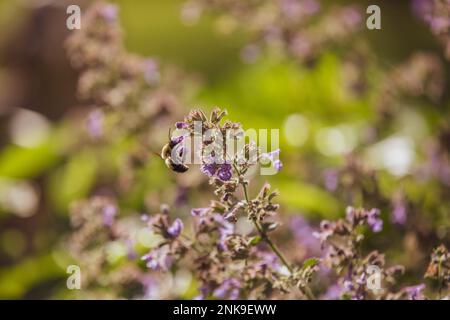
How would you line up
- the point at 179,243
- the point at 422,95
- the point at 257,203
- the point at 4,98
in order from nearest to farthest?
the point at 257,203, the point at 179,243, the point at 422,95, the point at 4,98

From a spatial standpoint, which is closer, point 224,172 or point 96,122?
point 224,172

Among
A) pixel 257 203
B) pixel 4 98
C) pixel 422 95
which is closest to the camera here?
pixel 257 203

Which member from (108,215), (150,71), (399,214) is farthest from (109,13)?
(399,214)

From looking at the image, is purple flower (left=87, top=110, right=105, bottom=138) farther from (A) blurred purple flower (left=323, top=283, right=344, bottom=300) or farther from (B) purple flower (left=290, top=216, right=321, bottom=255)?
(A) blurred purple flower (left=323, top=283, right=344, bottom=300)

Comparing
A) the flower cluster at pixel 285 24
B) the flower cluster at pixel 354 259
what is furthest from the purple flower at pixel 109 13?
the flower cluster at pixel 354 259

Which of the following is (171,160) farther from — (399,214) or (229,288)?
(399,214)

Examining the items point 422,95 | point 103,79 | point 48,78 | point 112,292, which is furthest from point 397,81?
point 48,78

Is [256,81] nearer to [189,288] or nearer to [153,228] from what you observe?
[189,288]

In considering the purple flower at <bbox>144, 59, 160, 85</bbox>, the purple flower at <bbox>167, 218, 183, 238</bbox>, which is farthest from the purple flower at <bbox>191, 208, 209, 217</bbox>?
the purple flower at <bbox>144, 59, 160, 85</bbox>
